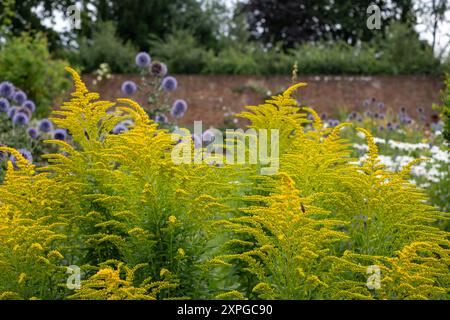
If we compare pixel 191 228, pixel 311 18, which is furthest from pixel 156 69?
pixel 311 18

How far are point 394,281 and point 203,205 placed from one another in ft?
2.95

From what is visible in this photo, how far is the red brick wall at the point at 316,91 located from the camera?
54.1 feet

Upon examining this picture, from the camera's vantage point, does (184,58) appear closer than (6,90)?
No

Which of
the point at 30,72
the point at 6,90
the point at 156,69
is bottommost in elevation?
the point at 6,90

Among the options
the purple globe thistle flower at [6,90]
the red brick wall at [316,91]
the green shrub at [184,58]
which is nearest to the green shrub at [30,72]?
the red brick wall at [316,91]

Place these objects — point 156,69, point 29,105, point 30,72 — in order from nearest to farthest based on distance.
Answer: point 156,69 → point 29,105 → point 30,72

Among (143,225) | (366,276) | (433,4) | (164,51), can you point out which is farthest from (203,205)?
(433,4)

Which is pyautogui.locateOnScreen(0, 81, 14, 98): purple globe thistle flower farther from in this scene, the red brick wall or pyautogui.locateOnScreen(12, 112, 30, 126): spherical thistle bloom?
the red brick wall

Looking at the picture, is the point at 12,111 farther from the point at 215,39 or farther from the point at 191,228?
the point at 215,39

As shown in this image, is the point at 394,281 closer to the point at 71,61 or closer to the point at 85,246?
the point at 85,246

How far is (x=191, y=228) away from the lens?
268 centimetres

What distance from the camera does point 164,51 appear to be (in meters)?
18.5

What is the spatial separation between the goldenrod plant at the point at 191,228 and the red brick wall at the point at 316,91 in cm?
1335

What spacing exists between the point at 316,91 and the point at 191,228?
14.6m
